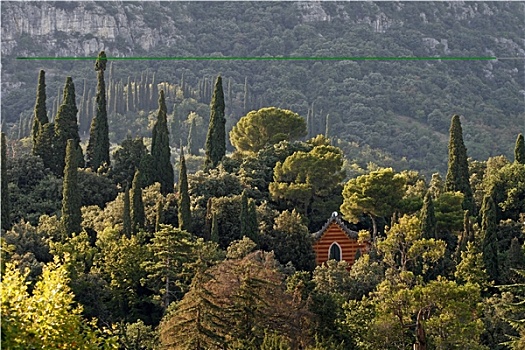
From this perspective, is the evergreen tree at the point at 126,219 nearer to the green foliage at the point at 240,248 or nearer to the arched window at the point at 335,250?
the green foliage at the point at 240,248

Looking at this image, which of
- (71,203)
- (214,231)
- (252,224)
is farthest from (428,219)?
(71,203)

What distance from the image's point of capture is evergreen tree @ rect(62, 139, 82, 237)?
42906mm

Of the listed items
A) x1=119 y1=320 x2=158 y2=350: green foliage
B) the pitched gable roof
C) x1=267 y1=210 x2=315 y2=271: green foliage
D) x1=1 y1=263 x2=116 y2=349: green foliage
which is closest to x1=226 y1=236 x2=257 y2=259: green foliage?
x1=267 y1=210 x2=315 y2=271: green foliage

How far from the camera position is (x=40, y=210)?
47094 millimetres

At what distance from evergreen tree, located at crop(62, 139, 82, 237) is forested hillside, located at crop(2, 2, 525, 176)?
4317 centimetres

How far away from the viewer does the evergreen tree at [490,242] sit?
1588 inches

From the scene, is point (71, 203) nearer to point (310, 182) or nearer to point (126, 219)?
point (126, 219)

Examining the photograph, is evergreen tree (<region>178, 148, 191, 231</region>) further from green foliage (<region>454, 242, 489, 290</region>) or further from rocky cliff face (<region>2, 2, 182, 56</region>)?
rocky cliff face (<region>2, 2, 182, 56</region>)

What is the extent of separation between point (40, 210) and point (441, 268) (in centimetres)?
1411

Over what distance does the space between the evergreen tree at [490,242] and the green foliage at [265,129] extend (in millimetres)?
13427

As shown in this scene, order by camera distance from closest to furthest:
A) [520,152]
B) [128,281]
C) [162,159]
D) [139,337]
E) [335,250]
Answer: [139,337]
[128,281]
[335,250]
[520,152]
[162,159]

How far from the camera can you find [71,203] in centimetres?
4319

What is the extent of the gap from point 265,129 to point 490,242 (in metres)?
14.9

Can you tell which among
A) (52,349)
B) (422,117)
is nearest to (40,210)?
(52,349)
